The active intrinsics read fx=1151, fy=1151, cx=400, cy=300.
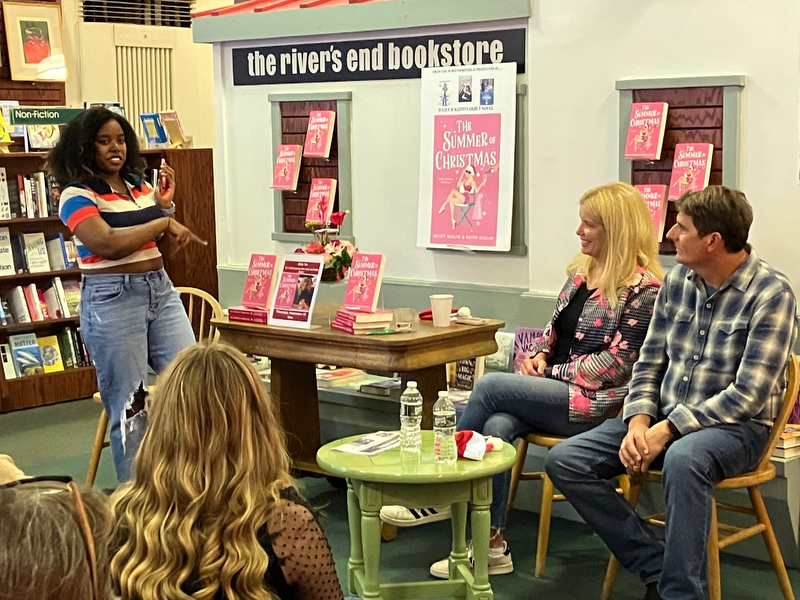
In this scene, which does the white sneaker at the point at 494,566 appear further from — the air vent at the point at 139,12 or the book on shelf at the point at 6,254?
the air vent at the point at 139,12

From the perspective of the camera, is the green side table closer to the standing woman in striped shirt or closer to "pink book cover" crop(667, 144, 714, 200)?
the standing woman in striped shirt

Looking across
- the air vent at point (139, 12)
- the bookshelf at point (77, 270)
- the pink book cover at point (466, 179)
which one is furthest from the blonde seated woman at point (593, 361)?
the air vent at point (139, 12)

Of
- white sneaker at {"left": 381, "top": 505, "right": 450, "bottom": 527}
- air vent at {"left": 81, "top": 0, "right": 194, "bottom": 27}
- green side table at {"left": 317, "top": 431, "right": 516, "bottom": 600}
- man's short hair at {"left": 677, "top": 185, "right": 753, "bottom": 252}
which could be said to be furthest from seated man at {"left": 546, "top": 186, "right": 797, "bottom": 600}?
air vent at {"left": 81, "top": 0, "right": 194, "bottom": 27}

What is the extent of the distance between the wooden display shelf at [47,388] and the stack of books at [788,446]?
4303 mm

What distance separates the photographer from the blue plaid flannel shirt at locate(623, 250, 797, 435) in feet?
10.9

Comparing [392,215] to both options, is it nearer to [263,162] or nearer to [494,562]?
[263,162]

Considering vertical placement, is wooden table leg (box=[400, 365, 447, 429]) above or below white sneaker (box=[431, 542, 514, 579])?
above

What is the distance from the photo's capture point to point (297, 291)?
437 centimetres

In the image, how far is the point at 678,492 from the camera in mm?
3217

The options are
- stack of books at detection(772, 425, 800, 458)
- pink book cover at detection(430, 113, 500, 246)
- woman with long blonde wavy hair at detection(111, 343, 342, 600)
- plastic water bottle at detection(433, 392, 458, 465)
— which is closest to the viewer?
woman with long blonde wavy hair at detection(111, 343, 342, 600)

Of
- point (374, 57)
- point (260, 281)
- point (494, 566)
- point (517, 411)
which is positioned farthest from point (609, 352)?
point (374, 57)

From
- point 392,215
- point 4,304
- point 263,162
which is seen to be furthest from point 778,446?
point 4,304

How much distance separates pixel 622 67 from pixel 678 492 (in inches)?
79.6

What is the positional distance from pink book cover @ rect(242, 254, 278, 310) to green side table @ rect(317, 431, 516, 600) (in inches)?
46.8
